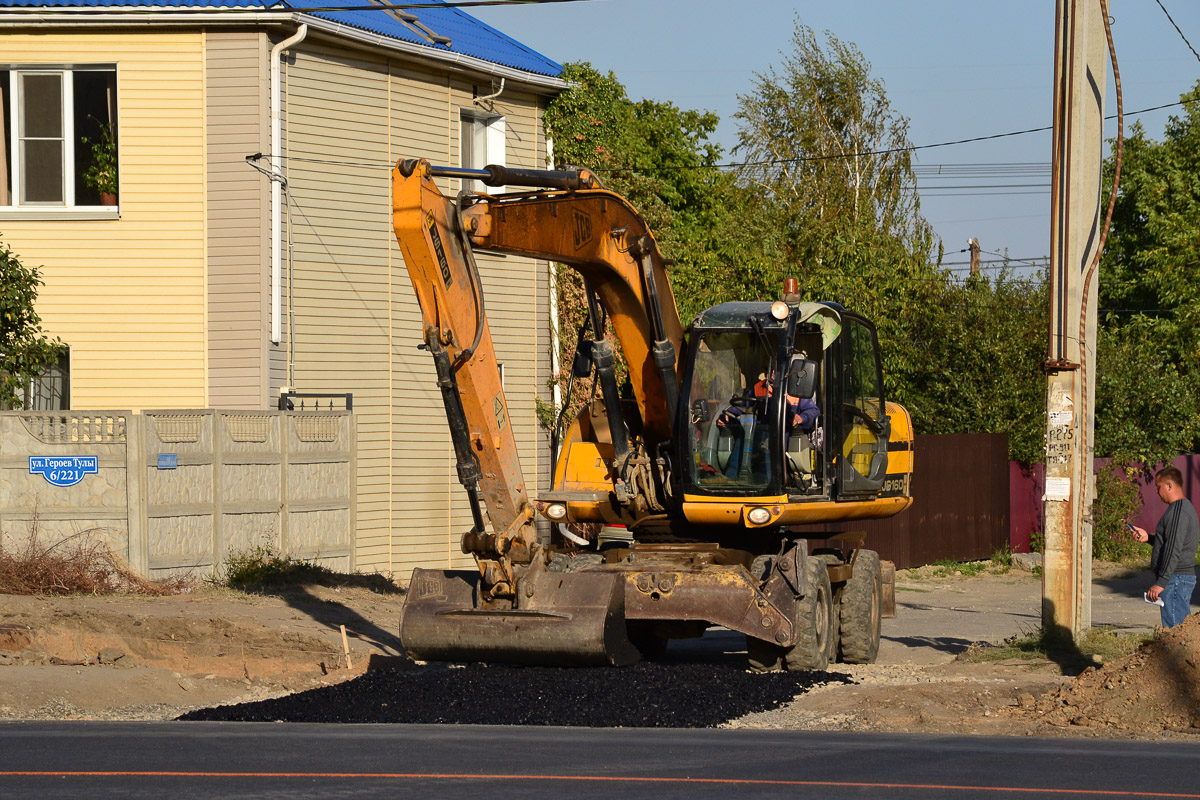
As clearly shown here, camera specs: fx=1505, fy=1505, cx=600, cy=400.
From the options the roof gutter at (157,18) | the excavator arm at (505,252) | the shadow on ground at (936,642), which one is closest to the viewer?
the excavator arm at (505,252)

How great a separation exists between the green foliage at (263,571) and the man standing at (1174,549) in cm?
1029

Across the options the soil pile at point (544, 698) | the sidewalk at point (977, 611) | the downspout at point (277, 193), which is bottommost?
the sidewalk at point (977, 611)

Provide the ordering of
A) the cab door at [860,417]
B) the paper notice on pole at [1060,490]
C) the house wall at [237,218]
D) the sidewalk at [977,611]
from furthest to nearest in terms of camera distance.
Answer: the house wall at [237,218]
the sidewalk at [977,611]
the cab door at [860,417]
the paper notice on pole at [1060,490]

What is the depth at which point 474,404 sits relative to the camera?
1200 cm

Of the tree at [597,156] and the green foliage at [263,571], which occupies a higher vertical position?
the tree at [597,156]

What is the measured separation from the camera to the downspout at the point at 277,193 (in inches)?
807

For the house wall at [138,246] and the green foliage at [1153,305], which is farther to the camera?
the green foliage at [1153,305]

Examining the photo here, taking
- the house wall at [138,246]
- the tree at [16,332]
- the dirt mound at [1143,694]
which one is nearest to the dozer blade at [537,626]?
the dirt mound at [1143,694]

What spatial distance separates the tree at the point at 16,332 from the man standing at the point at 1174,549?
13.1m

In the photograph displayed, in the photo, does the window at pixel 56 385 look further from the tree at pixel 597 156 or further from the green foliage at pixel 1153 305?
the green foliage at pixel 1153 305

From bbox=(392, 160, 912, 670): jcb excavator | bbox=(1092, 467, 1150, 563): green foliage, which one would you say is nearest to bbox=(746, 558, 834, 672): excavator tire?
bbox=(392, 160, 912, 670): jcb excavator

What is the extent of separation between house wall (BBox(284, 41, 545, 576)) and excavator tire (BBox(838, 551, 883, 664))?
903cm

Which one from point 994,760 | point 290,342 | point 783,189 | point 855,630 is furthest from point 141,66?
point 783,189

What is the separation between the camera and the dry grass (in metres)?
17.0
